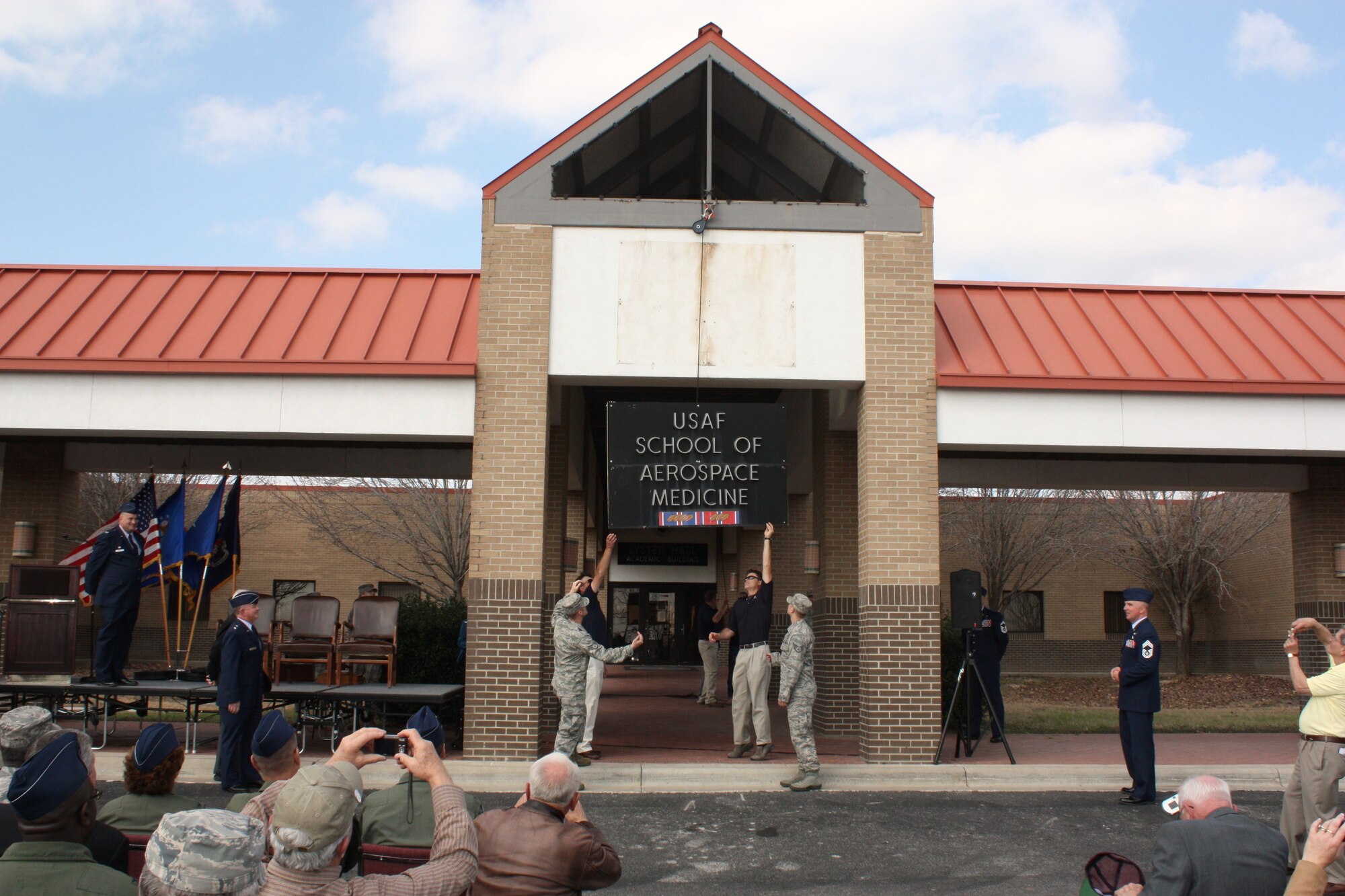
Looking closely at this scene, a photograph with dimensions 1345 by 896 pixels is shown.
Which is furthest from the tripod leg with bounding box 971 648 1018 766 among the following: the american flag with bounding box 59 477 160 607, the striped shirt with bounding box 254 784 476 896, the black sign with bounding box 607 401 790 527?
the american flag with bounding box 59 477 160 607

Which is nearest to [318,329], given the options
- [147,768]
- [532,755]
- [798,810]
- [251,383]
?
[251,383]

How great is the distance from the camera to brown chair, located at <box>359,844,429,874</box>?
453 cm

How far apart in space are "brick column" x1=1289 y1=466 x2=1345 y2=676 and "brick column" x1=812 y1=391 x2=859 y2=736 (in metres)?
6.33

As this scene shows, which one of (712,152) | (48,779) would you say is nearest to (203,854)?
(48,779)

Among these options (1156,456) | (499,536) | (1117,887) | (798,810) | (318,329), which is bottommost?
(798,810)

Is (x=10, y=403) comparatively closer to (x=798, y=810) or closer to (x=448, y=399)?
(x=448, y=399)

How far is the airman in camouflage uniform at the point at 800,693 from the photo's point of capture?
10211mm

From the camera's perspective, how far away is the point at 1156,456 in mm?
15211

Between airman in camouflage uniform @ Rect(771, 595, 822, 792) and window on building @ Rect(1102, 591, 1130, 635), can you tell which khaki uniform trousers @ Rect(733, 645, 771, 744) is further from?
window on building @ Rect(1102, 591, 1130, 635)

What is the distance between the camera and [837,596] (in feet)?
46.1

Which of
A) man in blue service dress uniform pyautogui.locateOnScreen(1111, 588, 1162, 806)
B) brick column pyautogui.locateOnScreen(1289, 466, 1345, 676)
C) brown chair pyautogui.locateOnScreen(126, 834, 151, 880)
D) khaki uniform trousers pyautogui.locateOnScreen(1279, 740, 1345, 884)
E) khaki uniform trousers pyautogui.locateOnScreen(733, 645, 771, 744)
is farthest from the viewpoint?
brick column pyautogui.locateOnScreen(1289, 466, 1345, 676)

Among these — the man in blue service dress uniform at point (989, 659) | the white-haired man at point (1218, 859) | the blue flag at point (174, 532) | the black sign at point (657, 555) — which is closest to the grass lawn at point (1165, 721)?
the man in blue service dress uniform at point (989, 659)

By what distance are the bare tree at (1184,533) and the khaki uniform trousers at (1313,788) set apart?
22805 millimetres

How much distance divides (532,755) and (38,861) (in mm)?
8238
